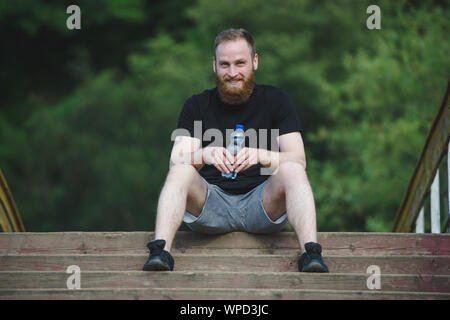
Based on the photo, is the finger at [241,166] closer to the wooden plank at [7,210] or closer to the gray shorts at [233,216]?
the gray shorts at [233,216]

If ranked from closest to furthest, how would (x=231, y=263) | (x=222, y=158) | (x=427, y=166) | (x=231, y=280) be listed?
1. (x=231, y=280)
2. (x=231, y=263)
3. (x=222, y=158)
4. (x=427, y=166)

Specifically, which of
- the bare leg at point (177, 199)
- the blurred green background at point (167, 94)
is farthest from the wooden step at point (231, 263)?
the blurred green background at point (167, 94)

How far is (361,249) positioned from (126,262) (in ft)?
3.72

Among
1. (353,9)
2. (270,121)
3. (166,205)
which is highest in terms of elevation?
(353,9)

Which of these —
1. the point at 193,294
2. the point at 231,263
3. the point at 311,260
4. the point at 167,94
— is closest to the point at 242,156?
the point at 231,263

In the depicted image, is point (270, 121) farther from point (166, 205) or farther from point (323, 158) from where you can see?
point (323, 158)

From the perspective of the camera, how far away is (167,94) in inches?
572

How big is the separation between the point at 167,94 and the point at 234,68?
1139 cm

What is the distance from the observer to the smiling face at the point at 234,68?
3.26 m

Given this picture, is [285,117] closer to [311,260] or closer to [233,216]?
[233,216]

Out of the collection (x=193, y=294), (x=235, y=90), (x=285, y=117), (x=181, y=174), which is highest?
(x=235, y=90)

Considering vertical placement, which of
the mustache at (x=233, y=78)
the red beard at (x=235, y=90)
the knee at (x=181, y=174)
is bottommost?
the knee at (x=181, y=174)
